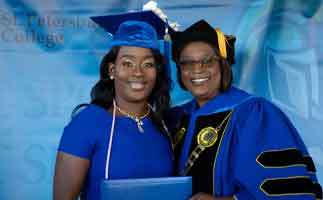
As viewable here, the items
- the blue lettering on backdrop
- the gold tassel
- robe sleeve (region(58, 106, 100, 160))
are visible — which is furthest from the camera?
the blue lettering on backdrop

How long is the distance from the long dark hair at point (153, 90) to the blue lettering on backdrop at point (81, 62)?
752mm

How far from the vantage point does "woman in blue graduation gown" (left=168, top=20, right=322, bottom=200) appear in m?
2.43

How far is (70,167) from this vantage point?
239 centimetres

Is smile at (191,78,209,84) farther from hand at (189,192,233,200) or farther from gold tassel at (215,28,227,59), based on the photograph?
hand at (189,192,233,200)

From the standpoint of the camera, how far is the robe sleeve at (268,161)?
2428 millimetres

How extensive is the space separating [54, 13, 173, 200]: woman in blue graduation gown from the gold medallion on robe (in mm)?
152

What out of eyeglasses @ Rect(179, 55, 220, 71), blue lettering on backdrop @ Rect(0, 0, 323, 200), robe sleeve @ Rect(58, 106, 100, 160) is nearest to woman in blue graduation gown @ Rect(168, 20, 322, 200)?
eyeglasses @ Rect(179, 55, 220, 71)

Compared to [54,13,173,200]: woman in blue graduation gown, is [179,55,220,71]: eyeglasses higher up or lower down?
higher up

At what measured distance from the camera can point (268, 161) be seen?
2.43 metres

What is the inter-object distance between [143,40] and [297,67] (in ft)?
4.37

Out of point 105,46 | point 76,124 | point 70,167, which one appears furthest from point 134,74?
point 105,46

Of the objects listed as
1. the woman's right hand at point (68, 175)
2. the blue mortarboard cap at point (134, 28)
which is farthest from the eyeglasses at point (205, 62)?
the woman's right hand at point (68, 175)

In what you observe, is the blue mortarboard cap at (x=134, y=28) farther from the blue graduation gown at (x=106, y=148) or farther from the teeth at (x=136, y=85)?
the blue graduation gown at (x=106, y=148)

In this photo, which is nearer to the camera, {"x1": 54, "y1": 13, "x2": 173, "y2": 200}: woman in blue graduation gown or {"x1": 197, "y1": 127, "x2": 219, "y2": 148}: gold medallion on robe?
{"x1": 54, "y1": 13, "x2": 173, "y2": 200}: woman in blue graduation gown
